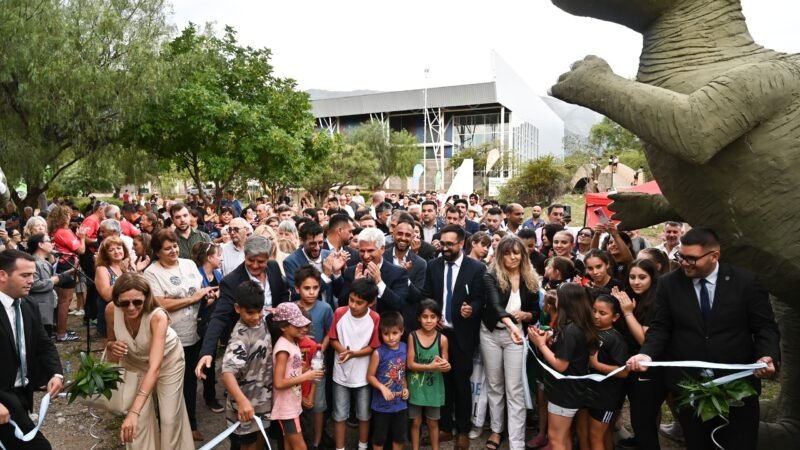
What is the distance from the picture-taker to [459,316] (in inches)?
159

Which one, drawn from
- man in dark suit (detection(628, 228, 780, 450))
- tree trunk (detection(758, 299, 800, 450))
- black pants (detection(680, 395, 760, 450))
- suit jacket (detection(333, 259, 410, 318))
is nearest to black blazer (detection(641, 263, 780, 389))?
man in dark suit (detection(628, 228, 780, 450))

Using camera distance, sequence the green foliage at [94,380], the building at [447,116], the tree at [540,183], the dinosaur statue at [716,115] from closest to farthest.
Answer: the dinosaur statue at [716,115] → the green foliage at [94,380] → the tree at [540,183] → the building at [447,116]

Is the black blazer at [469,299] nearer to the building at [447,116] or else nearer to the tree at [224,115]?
the tree at [224,115]

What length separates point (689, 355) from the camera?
287 centimetres

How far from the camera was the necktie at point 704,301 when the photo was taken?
2826 mm

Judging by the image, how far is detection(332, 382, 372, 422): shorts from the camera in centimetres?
376

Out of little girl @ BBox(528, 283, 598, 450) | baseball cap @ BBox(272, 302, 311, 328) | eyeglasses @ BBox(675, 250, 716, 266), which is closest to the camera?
eyeglasses @ BBox(675, 250, 716, 266)

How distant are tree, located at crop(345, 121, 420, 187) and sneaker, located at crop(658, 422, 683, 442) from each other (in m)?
37.2

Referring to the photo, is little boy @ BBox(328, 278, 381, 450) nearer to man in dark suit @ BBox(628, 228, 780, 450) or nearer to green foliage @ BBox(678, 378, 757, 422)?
man in dark suit @ BBox(628, 228, 780, 450)

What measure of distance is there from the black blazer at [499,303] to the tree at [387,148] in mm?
37054

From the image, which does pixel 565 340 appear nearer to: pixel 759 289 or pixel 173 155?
pixel 759 289

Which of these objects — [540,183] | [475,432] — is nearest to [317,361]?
[475,432]

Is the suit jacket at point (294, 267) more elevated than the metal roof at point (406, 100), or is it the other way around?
the metal roof at point (406, 100)

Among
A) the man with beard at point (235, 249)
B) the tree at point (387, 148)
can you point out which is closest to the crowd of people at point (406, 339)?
the man with beard at point (235, 249)
